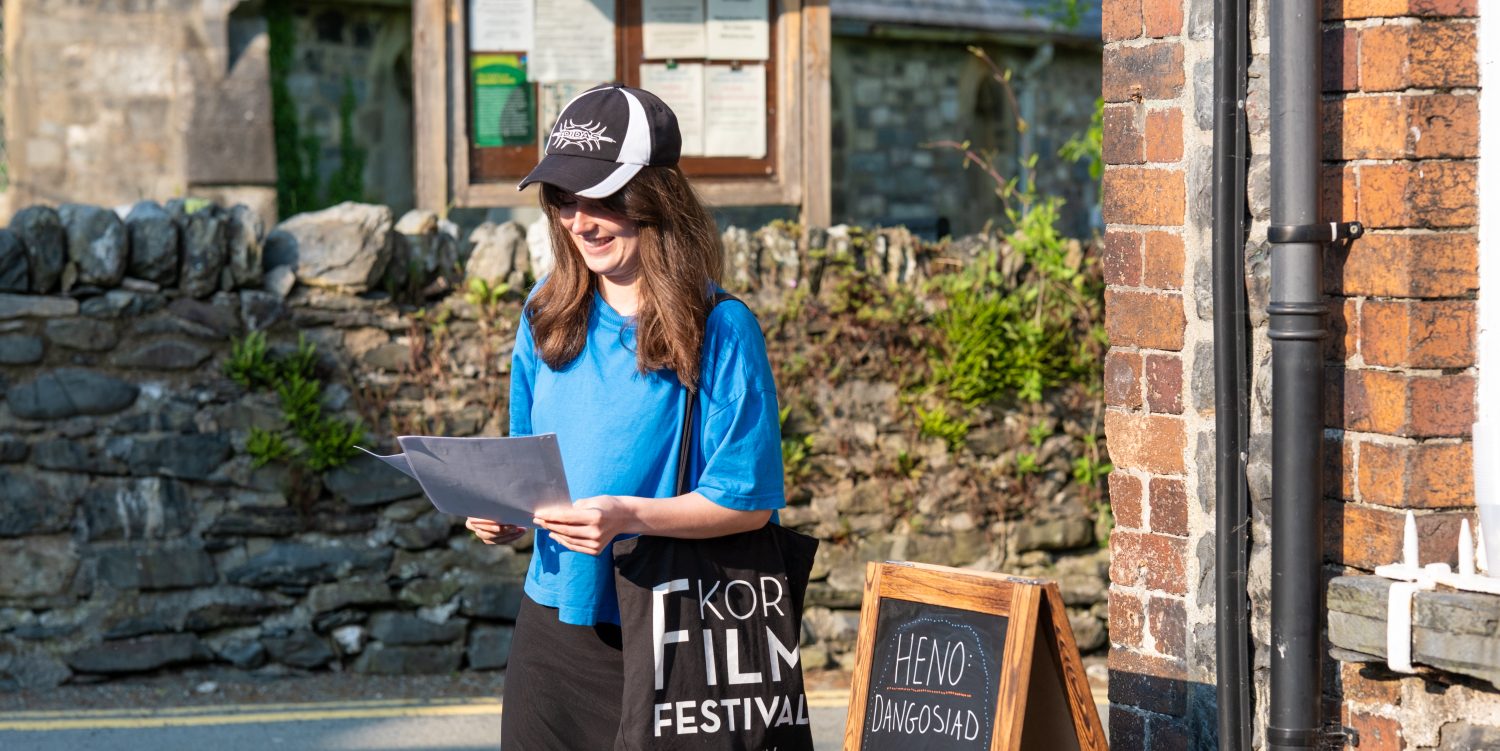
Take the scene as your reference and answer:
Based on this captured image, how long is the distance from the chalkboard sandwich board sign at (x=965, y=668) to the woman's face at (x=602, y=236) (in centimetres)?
83

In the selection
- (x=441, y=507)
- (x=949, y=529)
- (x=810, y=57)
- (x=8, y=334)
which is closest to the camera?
(x=441, y=507)

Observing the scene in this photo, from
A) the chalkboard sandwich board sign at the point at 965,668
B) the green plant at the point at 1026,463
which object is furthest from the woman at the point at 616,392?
the green plant at the point at 1026,463

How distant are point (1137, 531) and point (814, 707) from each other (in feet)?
9.46

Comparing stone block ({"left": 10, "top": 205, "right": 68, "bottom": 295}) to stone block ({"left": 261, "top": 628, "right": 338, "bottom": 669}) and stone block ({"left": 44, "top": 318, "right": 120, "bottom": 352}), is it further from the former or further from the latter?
stone block ({"left": 261, "top": 628, "right": 338, "bottom": 669})

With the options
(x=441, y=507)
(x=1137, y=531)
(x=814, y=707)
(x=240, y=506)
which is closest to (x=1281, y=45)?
(x=1137, y=531)

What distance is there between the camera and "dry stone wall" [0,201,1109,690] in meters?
6.05

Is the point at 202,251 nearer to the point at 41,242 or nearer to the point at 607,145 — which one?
the point at 41,242

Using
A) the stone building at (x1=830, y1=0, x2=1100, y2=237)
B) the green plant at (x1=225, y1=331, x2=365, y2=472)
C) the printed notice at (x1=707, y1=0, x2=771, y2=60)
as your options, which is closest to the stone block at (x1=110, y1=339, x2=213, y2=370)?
the green plant at (x1=225, y1=331, x2=365, y2=472)

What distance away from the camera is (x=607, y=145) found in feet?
9.28

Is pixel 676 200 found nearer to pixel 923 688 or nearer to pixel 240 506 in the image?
pixel 923 688

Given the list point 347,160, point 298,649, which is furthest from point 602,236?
point 347,160

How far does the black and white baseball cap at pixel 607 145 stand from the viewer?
280cm

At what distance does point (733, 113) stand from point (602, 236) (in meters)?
4.66

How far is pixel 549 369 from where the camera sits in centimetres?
296
